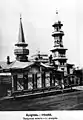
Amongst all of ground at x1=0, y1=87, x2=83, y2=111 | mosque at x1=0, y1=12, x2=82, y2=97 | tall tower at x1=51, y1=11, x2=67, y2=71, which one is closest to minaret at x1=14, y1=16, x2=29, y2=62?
mosque at x1=0, y1=12, x2=82, y2=97

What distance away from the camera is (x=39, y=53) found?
294 centimetres

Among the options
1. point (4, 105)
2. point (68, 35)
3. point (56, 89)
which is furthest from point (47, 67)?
point (4, 105)

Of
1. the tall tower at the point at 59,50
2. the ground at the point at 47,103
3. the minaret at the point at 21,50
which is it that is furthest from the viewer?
the tall tower at the point at 59,50

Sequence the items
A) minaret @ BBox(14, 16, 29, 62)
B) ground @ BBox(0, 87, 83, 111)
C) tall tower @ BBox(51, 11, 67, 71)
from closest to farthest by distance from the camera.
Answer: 1. ground @ BBox(0, 87, 83, 111)
2. minaret @ BBox(14, 16, 29, 62)
3. tall tower @ BBox(51, 11, 67, 71)

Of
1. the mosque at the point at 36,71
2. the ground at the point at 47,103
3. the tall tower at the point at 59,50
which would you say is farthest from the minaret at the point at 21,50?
the ground at the point at 47,103

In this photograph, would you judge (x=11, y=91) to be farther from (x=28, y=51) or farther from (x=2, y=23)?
(x=2, y=23)

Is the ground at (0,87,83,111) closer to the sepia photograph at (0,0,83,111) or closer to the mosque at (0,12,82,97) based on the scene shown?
the sepia photograph at (0,0,83,111)

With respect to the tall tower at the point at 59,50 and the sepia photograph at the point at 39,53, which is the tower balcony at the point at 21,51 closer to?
the sepia photograph at the point at 39,53

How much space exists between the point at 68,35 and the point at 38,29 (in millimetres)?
432

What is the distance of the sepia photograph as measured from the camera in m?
2.76

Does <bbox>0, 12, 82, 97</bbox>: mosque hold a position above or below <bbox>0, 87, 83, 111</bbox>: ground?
above

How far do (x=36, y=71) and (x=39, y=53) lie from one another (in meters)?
0.28

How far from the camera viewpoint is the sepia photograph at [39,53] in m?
2.76

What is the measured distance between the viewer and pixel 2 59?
9.28ft
